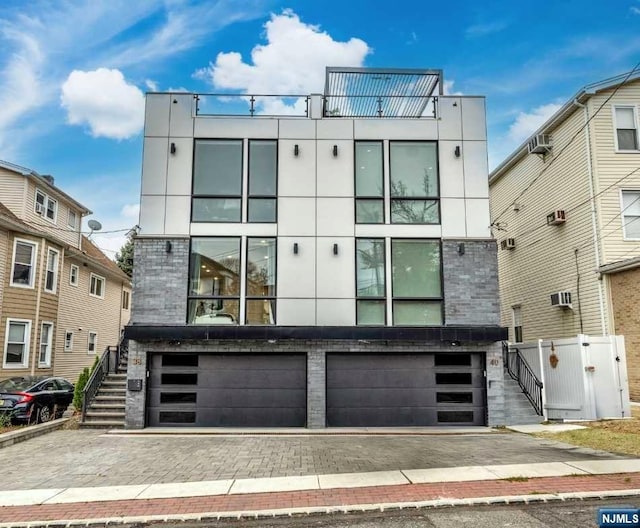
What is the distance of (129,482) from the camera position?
6.73m

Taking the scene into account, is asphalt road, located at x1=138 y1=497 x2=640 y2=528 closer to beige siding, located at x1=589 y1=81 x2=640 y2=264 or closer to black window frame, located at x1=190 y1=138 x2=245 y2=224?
black window frame, located at x1=190 y1=138 x2=245 y2=224

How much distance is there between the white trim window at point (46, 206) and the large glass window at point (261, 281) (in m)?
11.6

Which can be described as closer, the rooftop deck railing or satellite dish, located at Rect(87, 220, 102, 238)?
the rooftop deck railing

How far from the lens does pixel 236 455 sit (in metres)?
8.35

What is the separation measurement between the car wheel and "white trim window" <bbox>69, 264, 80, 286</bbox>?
9087 millimetres

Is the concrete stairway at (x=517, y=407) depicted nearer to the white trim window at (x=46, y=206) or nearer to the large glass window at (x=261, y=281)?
the large glass window at (x=261, y=281)

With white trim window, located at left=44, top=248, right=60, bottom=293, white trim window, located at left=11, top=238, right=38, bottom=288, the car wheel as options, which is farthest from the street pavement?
white trim window, located at left=44, top=248, right=60, bottom=293

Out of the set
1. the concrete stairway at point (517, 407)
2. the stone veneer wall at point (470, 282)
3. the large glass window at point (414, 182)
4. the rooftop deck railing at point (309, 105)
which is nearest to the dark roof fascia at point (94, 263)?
the rooftop deck railing at point (309, 105)

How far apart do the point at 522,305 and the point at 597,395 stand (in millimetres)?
7665

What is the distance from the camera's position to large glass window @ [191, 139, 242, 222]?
11.8 metres

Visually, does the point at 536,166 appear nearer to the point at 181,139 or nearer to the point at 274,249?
the point at 274,249

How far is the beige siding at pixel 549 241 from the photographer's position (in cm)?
1480

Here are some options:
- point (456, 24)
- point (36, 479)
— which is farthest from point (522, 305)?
point (36, 479)

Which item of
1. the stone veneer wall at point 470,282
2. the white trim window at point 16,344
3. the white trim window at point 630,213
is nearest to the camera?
the stone veneer wall at point 470,282
